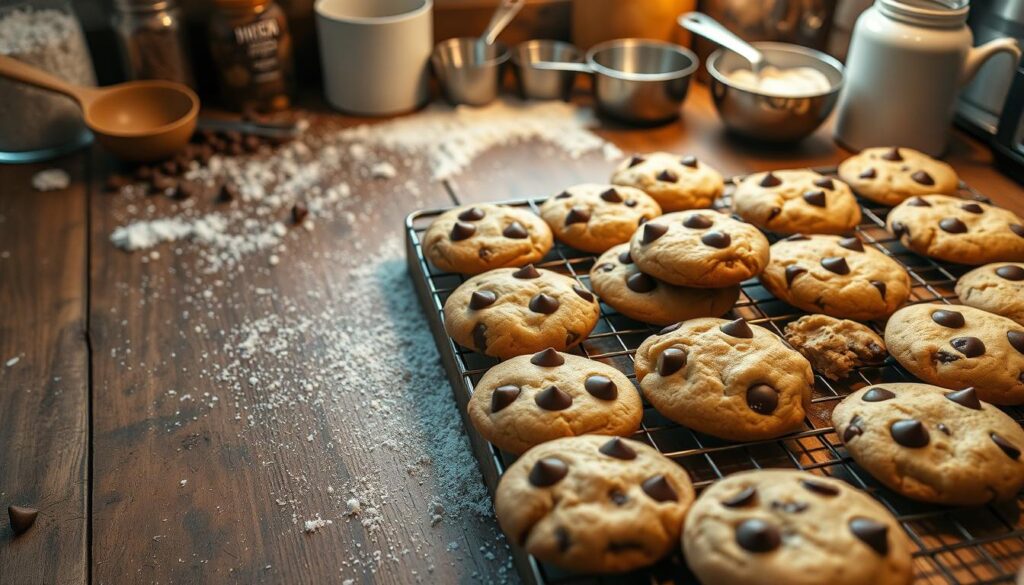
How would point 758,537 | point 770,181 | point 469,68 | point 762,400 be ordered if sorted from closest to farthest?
point 758,537 → point 762,400 → point 770,181 → point 469,68

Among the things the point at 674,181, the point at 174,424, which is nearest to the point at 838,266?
the point at 674,181

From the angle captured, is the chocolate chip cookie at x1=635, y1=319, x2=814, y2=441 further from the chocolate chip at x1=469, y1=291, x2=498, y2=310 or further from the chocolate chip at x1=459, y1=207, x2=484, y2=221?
the chocolate chip at x1=459, y1=207, x2=484, y2=221

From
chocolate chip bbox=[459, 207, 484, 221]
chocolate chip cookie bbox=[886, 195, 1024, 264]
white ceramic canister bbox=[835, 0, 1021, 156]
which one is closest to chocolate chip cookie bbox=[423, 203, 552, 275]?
chocolate chip bbox=[459, 207, 484, 221]

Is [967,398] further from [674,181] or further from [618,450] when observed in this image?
[674,181]

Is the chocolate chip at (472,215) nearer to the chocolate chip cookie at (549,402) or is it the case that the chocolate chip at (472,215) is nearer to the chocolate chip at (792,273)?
the chocolate chip cookie at (549,402)

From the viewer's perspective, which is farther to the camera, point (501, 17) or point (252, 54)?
point (501, 17)

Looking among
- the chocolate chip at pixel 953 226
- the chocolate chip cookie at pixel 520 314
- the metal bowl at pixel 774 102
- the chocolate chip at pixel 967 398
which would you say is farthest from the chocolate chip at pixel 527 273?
the metal bowl at pixel 774 102

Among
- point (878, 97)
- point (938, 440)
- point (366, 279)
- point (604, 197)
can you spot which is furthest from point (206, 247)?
point (878, 97)
